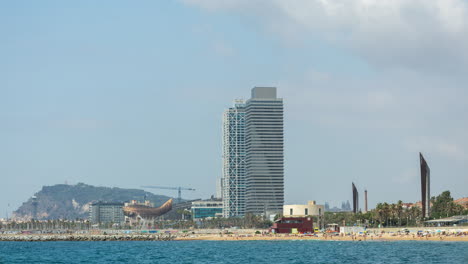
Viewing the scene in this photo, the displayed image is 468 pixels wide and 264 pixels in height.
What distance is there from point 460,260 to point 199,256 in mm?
57291

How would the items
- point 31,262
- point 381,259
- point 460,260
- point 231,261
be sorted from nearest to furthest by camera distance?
point 460,260 → point 381,259 → point 231,261 → point 31,262

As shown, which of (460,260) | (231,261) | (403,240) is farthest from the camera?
(403,240)

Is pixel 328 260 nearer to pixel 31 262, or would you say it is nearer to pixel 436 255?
pixel 436 255

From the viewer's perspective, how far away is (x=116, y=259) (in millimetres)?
152375

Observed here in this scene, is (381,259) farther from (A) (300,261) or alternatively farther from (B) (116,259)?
(B) (116,259)

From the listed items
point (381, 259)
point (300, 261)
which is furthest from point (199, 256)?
point (381, 259)

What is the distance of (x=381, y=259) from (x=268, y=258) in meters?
24.0

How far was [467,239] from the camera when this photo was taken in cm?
18012

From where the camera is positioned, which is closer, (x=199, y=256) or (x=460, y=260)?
(x=460, y=260)

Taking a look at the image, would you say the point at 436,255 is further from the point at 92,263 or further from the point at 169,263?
the point at 92,263

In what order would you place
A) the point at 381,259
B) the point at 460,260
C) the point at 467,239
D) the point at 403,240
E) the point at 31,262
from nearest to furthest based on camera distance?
the point at 460,260
the point at 381,259
the point at 31,262
the point at 467,239
the point at 403,240

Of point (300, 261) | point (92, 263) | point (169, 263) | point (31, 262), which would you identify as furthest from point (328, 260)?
point (31, 262)

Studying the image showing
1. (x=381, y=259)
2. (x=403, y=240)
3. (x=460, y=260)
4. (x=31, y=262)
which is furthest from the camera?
(x=403, y=240)

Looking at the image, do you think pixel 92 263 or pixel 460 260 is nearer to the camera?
pixel 460 260
